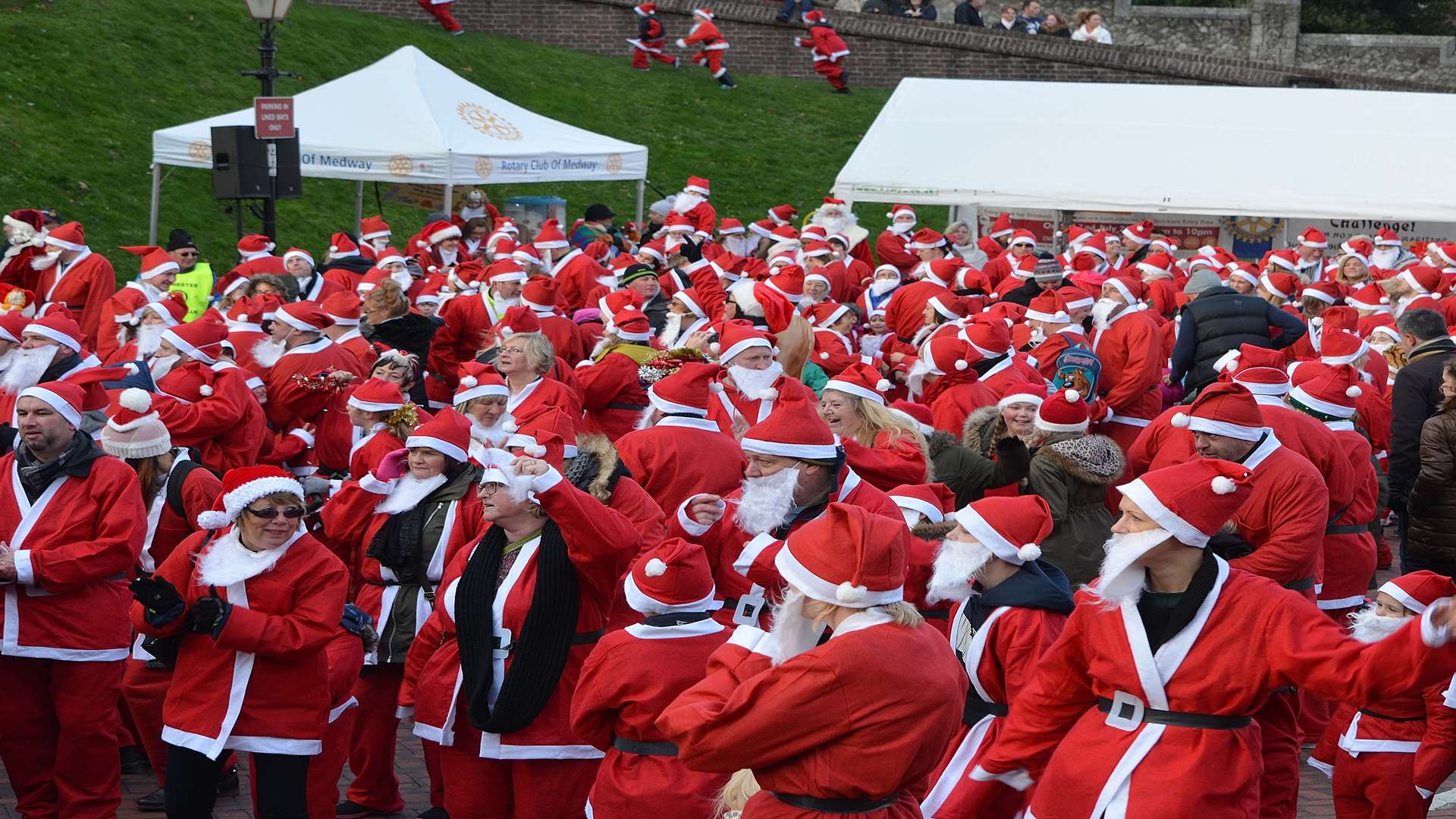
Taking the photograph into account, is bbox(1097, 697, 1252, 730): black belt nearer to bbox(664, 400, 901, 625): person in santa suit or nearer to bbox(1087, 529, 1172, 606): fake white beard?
bbox(1087, 529, 1172, 606): fake white beard

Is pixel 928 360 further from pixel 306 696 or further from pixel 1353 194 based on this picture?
pixel 1353 194

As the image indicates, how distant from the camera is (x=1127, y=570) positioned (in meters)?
4.25

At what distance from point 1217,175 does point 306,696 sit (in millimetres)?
16097

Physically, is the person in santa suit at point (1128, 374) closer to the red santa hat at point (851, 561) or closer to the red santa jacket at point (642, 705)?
the red santa jacket at point (642, 705)

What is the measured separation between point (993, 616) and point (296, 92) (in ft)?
71.0

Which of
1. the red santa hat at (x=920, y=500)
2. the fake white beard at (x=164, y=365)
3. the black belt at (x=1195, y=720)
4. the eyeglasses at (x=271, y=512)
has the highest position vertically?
the black belt at (x=1195, y=720)

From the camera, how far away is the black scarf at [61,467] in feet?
20.6

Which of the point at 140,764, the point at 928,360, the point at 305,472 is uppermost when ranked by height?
the point at 928,360

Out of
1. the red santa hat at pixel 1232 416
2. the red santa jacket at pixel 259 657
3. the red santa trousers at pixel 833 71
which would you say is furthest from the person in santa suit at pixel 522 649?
the red santa trousers at pixel 833 71

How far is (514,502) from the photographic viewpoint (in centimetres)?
543

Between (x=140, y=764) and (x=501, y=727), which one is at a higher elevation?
(x=501, y=727)

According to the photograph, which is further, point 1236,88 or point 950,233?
point 1236,88

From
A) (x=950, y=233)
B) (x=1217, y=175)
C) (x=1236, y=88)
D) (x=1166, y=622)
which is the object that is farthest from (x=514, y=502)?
(x=1236, y=88)

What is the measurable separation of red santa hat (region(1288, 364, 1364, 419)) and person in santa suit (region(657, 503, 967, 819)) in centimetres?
477
